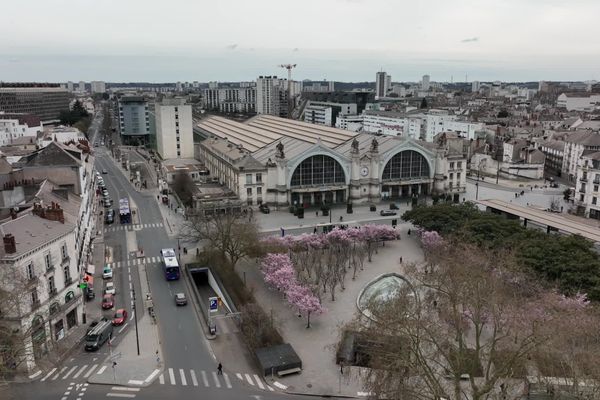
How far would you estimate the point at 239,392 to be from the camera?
38719 mm

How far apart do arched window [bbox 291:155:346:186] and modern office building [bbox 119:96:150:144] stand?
105236 millimetres

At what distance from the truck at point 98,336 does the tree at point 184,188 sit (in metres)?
46.2

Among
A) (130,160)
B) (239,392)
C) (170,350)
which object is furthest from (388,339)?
(130,160)

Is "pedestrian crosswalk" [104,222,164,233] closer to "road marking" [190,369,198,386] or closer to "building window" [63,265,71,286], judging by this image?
"building window" [63,265,71,286]

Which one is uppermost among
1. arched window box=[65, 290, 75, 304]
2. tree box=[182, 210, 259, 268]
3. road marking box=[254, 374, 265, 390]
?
tree box=[182, 210, 259, 268]

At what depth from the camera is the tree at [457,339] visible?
29.8 metres

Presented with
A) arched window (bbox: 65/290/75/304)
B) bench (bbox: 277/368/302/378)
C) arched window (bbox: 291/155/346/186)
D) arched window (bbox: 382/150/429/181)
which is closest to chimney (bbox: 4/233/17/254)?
arched window (bbox: 65/290/75/304)

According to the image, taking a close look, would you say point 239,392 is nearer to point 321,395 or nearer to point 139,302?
point 321,395

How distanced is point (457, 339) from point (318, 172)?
64.6 m

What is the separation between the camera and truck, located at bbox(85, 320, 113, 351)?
44375mm

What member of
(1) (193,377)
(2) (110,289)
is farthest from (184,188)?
(1) (193,377)

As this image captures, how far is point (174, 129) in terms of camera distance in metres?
137

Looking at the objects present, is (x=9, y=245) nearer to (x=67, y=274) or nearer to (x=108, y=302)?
(x=67, y=274)

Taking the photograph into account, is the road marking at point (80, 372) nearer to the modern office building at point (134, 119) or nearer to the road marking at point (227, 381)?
the road marking at point (227, 381)
